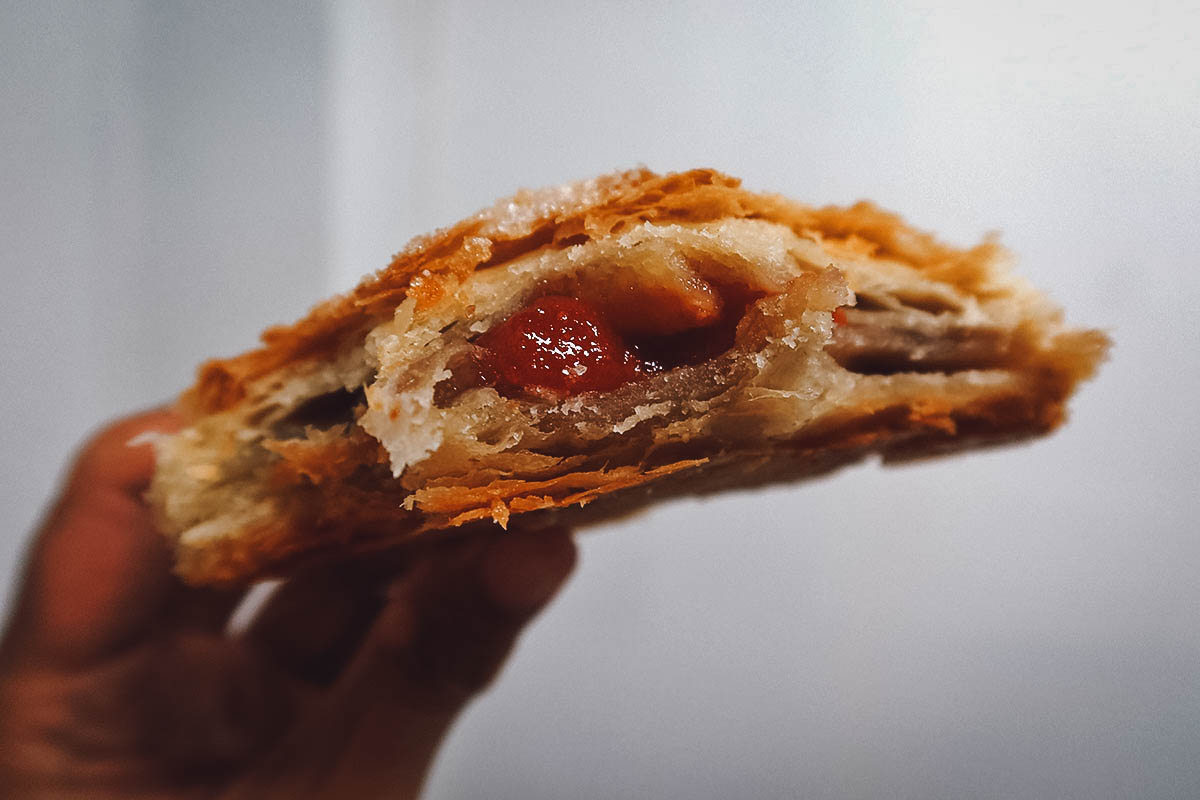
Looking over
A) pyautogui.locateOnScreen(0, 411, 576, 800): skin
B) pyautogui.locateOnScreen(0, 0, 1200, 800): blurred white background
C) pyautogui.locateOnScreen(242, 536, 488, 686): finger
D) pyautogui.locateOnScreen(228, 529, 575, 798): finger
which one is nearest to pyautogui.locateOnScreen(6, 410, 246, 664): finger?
pyautogui.locateOnScreen(0, 411, 576, 800): skin

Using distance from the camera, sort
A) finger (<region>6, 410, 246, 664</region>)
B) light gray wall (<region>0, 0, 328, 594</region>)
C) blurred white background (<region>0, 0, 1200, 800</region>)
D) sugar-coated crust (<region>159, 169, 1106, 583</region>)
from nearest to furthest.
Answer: sugar-coated crust (<region>159, 169, 1106, 583</region>) < finger (<region>6, 410, 246, 664</region>) < blurred white background (<region>0, 0, 1200, 800</region>) < light gray wall (<region>0, 0, 328, 594</region>)

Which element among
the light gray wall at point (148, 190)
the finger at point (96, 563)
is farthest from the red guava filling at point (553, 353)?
the light gray wall at point (148, 190)

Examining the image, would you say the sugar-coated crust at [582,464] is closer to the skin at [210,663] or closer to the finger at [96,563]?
the skin at [210,663]

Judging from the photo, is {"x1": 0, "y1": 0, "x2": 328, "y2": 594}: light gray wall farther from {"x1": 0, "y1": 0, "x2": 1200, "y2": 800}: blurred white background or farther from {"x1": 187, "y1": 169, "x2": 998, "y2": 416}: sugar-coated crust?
{"x1": 187, "y1": 169, "x2": 998, "y2": 416}: sugar-coated crust

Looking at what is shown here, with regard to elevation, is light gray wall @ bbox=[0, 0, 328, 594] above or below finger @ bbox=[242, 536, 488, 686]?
above

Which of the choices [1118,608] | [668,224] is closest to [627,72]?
[668,224]

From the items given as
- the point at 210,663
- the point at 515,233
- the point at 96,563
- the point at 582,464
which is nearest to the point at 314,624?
the point at 210,663

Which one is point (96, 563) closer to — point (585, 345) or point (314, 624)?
point (314, 624)
